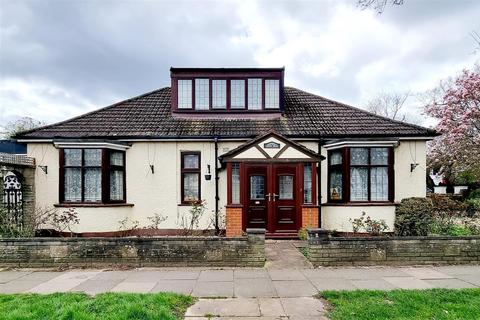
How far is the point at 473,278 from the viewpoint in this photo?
6.05 m

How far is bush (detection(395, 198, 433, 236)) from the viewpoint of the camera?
9375mm

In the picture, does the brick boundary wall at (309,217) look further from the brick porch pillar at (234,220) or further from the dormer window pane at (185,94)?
the dormer window pane at (185,94)

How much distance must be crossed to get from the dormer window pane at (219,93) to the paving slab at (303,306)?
348 inches

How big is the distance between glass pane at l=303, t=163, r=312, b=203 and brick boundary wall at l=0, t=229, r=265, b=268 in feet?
13.1

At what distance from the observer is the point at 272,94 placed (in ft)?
41.1

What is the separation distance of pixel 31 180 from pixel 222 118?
7.20 metres

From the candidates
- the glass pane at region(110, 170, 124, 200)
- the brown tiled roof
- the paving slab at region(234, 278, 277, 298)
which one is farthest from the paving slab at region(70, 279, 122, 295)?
the brown tiled roof

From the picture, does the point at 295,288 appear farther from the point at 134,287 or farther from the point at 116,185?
the point at 116,185

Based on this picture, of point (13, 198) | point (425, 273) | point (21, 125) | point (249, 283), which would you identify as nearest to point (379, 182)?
point (425, 273)

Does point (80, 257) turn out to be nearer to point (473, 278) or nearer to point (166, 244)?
point (166, 244)

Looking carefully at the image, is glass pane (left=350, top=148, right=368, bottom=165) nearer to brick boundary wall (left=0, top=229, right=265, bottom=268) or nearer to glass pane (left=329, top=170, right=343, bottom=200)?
glass pane (left=329, top=170, right=343, bottom=200)

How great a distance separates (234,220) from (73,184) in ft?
19.0

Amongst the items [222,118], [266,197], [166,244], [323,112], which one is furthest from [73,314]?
[323,112]

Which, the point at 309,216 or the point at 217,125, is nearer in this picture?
the point at 309,216
